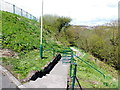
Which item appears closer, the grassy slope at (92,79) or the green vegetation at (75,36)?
the grassy slope at (92,79)

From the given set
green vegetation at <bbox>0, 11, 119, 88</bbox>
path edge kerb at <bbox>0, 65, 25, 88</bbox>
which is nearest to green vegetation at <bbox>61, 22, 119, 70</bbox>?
green vegetation at <bbox>0, 11, 119, 88</bbox>

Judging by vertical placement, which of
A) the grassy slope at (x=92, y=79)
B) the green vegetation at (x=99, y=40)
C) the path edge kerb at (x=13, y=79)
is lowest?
the grassy slope at (x=92, y=79)

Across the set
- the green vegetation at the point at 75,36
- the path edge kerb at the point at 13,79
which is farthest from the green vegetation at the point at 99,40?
the path edge kerb at the point at 13,79

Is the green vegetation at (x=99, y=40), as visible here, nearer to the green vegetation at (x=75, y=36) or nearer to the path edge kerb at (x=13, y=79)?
→ the green vegetation at (x=75, y=36)

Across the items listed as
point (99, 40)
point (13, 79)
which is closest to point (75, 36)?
point (99, 40)

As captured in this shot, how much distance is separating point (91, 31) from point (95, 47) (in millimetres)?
3373

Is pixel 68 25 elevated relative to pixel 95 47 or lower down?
elevated

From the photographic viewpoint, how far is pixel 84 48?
2370 cm

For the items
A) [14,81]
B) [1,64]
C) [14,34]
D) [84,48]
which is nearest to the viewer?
[14,81]

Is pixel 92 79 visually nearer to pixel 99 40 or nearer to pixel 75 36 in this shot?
pixel 99 40

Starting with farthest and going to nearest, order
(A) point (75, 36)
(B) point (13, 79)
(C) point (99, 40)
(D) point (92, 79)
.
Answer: (A) point (75, 36) < (C) point (99, 40) < (D) point (92, 79) < (B) point (13, 79)

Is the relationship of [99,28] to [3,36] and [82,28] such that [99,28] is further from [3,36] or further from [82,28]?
[3,36]

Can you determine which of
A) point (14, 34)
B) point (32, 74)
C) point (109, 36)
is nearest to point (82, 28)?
point (109, 36)

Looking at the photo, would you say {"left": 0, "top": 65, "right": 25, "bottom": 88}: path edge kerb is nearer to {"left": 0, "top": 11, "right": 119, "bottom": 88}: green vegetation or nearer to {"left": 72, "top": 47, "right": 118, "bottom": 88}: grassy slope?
{"left": 72, "top": 47, "right": 118, "bottom": 88}: grassy slope
